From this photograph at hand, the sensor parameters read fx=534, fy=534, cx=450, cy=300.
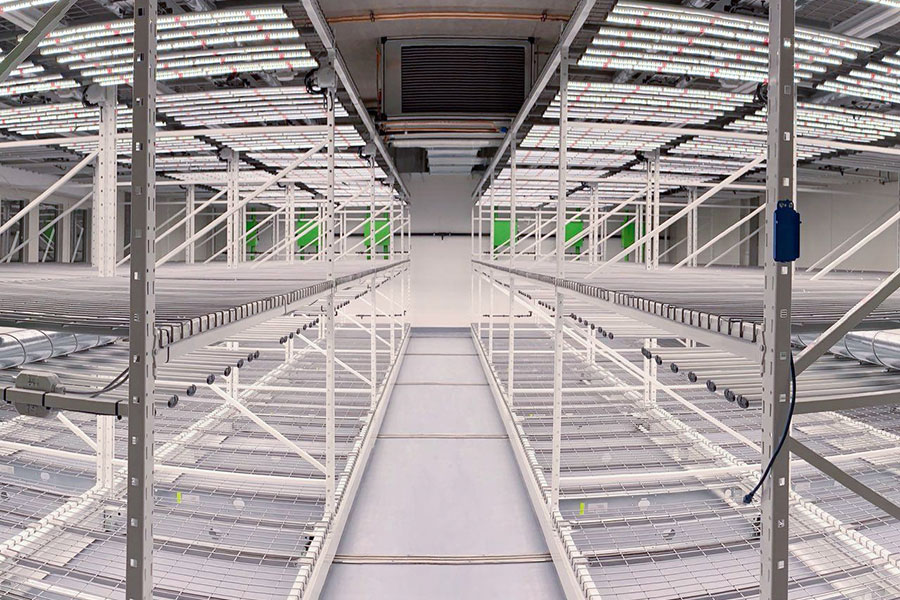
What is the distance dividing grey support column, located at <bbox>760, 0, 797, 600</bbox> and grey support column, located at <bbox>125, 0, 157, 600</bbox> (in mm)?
1240

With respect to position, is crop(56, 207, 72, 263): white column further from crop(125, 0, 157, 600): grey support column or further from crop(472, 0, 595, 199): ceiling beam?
crop(125, 0, 157, 600): grey support column

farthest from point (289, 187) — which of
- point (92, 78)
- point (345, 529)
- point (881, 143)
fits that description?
point (881, 143)

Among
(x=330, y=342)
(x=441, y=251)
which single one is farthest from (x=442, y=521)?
(x=441, y=251)

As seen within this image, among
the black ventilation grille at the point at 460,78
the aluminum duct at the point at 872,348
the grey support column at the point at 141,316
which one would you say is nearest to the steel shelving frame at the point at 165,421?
the grey support column at the point at 141,316

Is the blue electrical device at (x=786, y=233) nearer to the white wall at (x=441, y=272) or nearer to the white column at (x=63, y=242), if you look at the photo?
Result: the white column at (x=63, y=242)

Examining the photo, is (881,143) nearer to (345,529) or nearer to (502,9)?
(502,9)

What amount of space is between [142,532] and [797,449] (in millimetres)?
1346

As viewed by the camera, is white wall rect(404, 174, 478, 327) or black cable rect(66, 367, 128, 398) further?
white wall rect(404, 174, 478, 327)

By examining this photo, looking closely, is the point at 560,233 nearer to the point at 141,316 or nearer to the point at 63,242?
the point at 141,316

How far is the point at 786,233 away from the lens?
99 centimetres

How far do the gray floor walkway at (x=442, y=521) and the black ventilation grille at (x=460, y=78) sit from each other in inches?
132

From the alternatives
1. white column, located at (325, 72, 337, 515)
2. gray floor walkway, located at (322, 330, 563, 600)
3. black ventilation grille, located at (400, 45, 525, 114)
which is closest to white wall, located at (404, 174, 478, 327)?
black ventilation grille, located at (400, 45, 525, 114)

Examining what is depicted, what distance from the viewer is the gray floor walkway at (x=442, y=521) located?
2.62 m

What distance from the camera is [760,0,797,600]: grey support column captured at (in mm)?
1021
